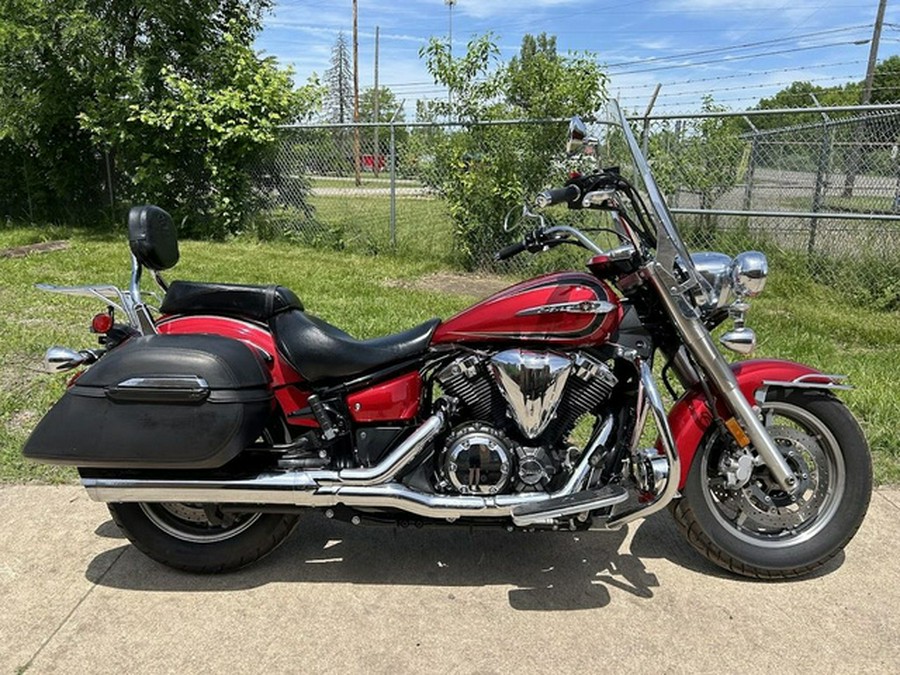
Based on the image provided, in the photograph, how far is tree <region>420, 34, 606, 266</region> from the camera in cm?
817

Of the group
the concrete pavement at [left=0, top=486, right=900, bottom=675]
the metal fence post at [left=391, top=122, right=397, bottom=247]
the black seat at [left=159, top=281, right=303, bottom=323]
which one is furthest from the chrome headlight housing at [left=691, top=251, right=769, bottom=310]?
the metal fence post at [left=391, top=122, right=397, bottom=247]

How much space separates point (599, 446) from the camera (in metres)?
2.65

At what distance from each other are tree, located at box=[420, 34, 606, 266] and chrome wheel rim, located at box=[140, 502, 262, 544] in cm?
619

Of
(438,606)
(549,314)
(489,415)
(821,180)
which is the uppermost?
(821,180)

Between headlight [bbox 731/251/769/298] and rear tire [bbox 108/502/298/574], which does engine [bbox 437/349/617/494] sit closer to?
headlight [bbox 731/251/769/298]

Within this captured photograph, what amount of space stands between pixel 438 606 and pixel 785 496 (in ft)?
4.59

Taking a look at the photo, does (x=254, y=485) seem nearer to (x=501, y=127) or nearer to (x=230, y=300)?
(x=230, y=300)

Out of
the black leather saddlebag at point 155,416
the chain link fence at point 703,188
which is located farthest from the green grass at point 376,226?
the black leather saddlebag at point 155,416

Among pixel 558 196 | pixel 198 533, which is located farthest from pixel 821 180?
pixel 198 533

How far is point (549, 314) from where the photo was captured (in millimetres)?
2533

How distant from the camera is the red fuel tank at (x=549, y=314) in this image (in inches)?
99.7

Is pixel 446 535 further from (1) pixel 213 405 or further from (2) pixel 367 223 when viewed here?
(2) pixel 367 223

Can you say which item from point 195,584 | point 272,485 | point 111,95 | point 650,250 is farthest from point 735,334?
point 111,95

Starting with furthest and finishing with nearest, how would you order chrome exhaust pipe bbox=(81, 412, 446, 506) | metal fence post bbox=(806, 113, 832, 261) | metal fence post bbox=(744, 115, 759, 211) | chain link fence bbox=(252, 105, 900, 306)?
metal fence post bbox=(744, 115, 759, 211) → metal fence post bbox=(806, 113, 832, 261) → chain link fence bbox=(252, 105, 900, 306) → chrome exhaust pipe bbox=(81, 412, 446, 506)
